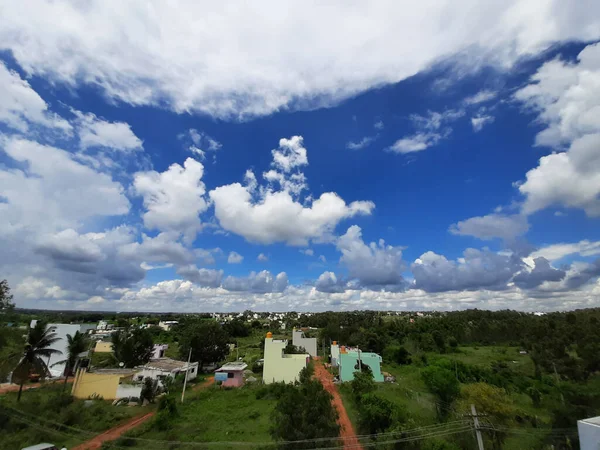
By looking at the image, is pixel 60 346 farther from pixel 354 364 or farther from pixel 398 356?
pixel 398 356

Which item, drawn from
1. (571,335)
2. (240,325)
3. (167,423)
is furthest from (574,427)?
(240,325)

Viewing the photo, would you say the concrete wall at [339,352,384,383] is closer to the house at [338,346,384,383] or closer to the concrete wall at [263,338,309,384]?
the house at [338,346,384,383]

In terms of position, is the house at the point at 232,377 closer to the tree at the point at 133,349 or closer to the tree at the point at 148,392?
the tree at the point at 148,392

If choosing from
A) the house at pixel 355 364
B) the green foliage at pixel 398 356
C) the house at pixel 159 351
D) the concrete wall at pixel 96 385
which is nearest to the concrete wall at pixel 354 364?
the house at pixel 355 364

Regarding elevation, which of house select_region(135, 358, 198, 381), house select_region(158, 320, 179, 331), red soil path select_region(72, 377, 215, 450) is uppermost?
house select_region(158, 320, 179, 331)

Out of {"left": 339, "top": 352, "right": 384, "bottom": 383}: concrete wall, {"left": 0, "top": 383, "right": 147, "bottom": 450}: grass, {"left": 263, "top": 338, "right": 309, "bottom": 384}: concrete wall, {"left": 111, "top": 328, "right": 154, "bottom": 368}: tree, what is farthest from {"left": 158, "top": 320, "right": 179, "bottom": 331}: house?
{"left": 339, "top": 352, "right": 384, "bottom": 383}: concrete wall

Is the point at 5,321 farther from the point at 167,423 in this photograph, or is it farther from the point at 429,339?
the point at 429,339
